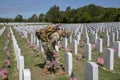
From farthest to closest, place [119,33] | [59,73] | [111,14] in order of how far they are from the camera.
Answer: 1. [111,14]
2. [119,33]
3. [59,73]

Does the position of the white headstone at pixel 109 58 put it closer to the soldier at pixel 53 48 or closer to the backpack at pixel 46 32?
the soldier at pixel 53 48

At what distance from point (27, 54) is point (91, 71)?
7.79 m

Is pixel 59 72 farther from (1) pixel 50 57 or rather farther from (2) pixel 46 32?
(2) pixel 46 32

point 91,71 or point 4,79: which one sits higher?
point 91,71

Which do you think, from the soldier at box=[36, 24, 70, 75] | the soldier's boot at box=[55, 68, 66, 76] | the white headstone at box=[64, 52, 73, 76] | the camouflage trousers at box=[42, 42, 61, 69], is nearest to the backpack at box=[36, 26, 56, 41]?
the soldier at box=[36, 24, 70, 75]

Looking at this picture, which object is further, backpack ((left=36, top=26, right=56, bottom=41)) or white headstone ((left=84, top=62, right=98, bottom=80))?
backpack ((left=36, top=26, right=56, bottom=41))

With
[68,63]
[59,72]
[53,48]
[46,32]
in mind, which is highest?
[46,32]

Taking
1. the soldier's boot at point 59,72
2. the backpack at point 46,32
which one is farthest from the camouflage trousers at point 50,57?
the backpack at point 46,32

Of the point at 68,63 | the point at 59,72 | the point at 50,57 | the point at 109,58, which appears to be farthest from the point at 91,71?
the point at 109,58

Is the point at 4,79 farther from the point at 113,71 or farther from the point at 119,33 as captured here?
the point at 119,33

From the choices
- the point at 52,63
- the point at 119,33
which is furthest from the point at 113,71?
the point at 119,33

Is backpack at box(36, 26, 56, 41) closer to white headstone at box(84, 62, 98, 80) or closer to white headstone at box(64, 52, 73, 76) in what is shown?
white headstone at box(64, 52, 73, 76)

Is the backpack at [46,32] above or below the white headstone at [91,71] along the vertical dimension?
above

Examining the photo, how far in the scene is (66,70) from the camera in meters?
9.41
